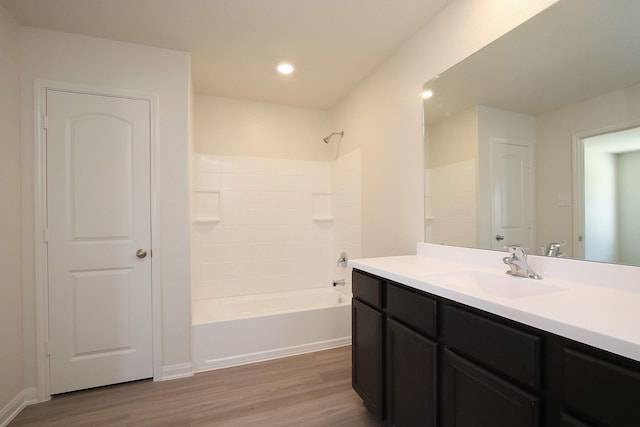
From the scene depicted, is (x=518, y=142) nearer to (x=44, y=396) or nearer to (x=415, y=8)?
(x=415, y=8)

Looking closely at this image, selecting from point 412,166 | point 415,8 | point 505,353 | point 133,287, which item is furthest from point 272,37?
point 505,353

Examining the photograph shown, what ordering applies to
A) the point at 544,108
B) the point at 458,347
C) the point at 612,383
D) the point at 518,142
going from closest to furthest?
the point at 612,383 < the point at 458,347 < the point at 544,108 < the point at 518,142

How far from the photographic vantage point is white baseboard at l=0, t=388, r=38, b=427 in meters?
1.72

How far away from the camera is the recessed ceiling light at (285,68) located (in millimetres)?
2439

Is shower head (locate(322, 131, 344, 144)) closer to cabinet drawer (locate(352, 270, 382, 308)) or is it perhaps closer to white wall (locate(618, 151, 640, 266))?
cabinet drawer (locate(352, 270, 382, 308))

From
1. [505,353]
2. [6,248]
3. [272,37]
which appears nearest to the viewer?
[505,353]

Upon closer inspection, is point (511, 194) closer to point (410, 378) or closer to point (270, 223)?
point (410, 378)

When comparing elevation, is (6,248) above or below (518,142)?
below

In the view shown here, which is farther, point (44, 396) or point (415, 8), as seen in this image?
point (44, 396)

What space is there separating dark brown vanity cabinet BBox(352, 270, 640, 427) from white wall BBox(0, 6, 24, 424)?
2.16 m

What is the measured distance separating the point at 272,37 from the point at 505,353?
2.27m

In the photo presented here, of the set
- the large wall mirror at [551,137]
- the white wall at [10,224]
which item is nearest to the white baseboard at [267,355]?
the white wall at [10,224]

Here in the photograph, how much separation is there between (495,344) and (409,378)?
54 centimetres

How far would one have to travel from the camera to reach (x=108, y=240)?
2.10 m
